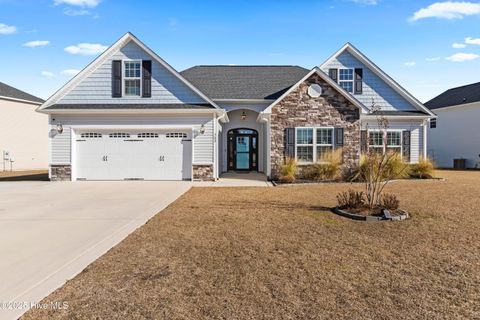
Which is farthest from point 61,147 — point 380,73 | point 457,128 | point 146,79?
point 457,128

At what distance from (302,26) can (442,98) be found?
2015 centimetres

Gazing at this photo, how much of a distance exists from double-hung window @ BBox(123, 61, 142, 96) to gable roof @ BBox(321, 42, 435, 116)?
10175 millimetres

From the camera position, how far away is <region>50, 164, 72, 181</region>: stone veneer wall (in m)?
15.9

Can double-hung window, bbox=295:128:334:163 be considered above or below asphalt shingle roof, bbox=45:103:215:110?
below

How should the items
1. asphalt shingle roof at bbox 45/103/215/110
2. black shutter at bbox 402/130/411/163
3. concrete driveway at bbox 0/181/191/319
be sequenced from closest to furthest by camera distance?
concrete driveway at bbox 0/181/191/319, asphalt shingle roof at bbox 45/103/215/110, black shutter at bbox 402/130/411/163

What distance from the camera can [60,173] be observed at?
628 inches

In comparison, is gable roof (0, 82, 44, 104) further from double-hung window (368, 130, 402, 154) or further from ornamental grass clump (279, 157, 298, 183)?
double-hung window (368, 130, 402, 154)

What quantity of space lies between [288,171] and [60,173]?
10898 millimetres

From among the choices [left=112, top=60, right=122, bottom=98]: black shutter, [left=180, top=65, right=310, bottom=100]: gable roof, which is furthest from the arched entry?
[left=112, top=60, right=122, bottom=98]: black shutter

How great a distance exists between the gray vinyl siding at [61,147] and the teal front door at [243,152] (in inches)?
379

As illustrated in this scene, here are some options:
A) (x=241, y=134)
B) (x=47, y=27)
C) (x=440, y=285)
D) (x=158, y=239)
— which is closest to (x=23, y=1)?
(x=47, y=27)

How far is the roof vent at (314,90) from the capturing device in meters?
15.9

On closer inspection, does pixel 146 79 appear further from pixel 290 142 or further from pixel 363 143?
pixel 363 143

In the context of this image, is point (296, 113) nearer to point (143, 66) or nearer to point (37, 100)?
point (143, 66)
